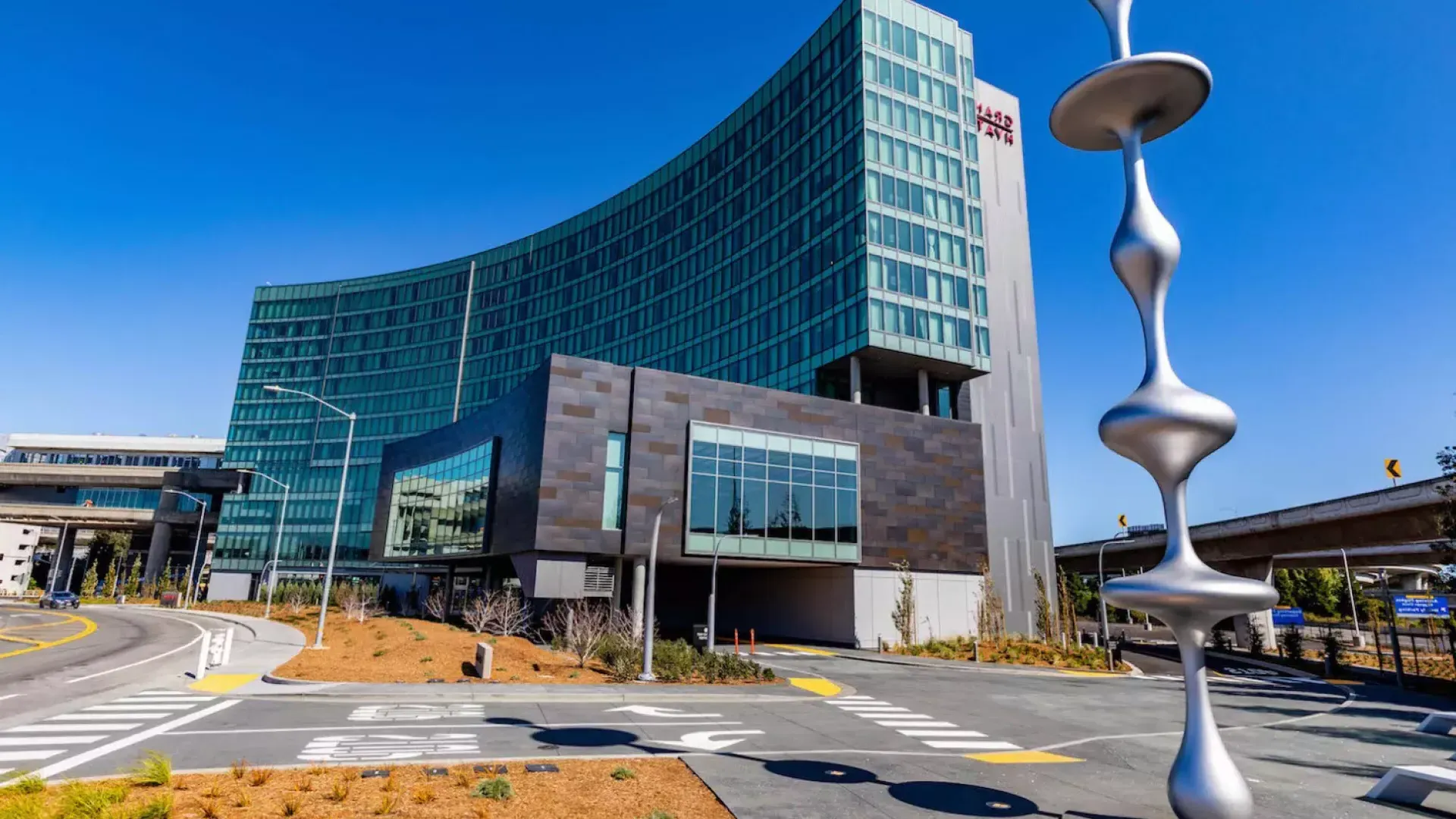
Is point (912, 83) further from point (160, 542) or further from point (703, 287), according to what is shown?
point (160, 542)

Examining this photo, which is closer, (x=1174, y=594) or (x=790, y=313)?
(x=1174, y=594)

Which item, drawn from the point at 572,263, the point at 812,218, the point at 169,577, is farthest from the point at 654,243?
the point at 169,577

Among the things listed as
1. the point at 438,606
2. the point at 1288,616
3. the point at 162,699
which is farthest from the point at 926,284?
the point at 162,699

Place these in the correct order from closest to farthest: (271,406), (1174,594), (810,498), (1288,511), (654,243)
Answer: (1174,594) → (810,498) → (1288,511) → (654,243) → (271,406)

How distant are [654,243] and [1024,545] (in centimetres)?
4431

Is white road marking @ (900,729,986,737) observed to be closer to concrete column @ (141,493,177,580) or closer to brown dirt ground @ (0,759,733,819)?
brown dirt ground @ (0,759,733,819)

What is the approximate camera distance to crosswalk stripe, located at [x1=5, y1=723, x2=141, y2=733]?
1423 centimetres

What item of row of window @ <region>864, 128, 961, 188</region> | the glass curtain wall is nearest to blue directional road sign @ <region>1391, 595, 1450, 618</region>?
the glass curtain wall

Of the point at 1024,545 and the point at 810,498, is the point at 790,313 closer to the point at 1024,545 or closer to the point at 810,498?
the point at 810,498

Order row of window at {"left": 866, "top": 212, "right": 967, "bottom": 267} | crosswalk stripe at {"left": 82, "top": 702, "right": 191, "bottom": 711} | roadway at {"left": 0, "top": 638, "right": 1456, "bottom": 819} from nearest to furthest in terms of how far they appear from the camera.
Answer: roadway at {"left": 0, "top": 638, "right": 1456, "bottom": 819}
crosswalk stripe at {"left": 82, "top": 702, "right": 191, "bottom": 711}
row of window at {"left": 866, "top": 212, "right": 967, "bottom": 267}

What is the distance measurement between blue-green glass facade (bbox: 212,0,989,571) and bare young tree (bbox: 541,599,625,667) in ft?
72.2

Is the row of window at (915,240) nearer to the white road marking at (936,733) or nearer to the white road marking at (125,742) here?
the white road marking at (936,733)

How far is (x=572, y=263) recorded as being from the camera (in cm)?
8825

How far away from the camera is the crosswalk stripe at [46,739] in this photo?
13102mm
